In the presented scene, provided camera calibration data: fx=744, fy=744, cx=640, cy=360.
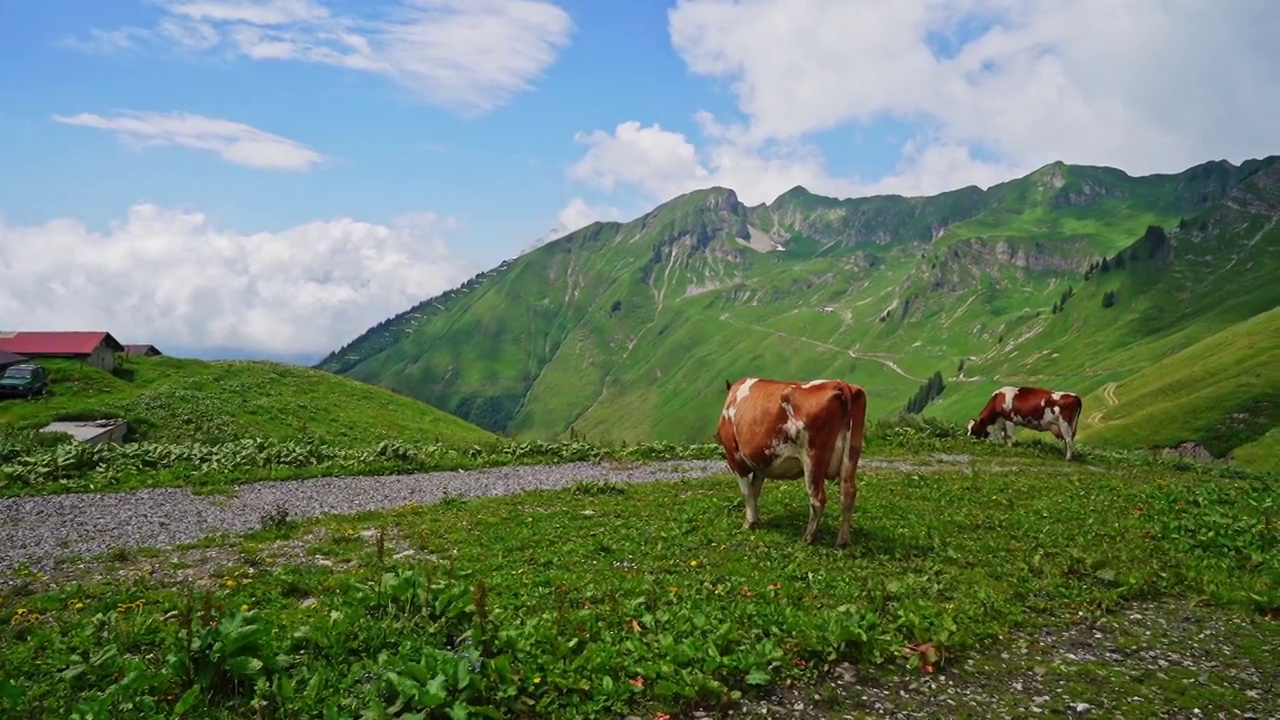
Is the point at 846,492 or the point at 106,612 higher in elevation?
the point at 846,492

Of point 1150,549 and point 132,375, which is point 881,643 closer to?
point 1150,549

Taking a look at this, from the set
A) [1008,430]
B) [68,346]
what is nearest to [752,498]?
[1008,430]

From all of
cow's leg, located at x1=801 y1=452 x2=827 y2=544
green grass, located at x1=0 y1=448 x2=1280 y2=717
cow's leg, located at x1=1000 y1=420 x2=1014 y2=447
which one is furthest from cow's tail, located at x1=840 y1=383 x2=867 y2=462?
cow's leg, located at x1=1000 y1=420 x2=1014 y2=447

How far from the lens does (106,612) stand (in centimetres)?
1073

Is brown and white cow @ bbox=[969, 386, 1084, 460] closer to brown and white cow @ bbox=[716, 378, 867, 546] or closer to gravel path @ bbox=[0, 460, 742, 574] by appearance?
gravel path @ bbox=[0, 460, 742, 574]

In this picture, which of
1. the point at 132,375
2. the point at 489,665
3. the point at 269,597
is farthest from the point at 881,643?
the point at 132,375

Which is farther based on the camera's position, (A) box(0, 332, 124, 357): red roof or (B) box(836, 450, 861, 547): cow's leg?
(A) box(0, 332, 124, 357): red roof

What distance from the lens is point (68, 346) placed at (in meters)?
66.2

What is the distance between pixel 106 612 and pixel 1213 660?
15.4 metres

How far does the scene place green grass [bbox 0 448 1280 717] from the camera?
26.2 ft

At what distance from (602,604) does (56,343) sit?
256ft

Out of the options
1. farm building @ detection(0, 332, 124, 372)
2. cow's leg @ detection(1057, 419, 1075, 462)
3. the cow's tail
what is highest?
farm building @ detection(0, 332, 124, 372)

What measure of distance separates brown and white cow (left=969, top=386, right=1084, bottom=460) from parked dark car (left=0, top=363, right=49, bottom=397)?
55289mm

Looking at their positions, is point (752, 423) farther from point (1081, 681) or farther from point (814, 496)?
point (1081, 681)
